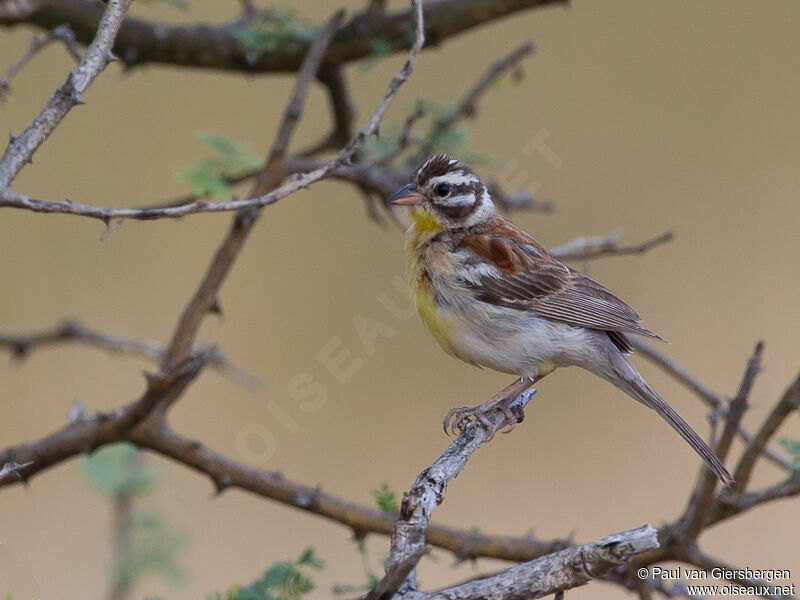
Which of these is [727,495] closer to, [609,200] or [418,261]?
[418,261]

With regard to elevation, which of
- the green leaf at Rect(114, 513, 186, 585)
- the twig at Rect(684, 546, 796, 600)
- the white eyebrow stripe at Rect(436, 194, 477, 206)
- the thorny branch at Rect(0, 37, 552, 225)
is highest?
the thorny branch at Rect(0, 37, 552, 225)

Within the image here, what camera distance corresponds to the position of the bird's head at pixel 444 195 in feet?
12.9

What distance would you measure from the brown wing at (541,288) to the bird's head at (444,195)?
0.40 feet

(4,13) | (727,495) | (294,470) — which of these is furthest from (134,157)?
(727,495)

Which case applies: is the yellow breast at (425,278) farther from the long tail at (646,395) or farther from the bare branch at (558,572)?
the bare branch at (558,572)

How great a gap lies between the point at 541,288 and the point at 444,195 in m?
0.55

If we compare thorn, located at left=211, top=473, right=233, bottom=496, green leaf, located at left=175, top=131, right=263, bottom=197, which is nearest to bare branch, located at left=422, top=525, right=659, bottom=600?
thorn, located at left=211, top=473, right=233, bottom=496

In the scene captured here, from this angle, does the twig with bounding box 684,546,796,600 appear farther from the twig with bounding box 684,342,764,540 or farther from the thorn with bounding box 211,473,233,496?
the thorn with bounding box 211,473,233,496

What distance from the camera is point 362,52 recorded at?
412 cm

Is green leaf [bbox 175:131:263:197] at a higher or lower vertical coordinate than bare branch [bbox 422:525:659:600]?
higher

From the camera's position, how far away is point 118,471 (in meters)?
3.61

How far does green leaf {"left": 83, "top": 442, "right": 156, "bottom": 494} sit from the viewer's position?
11.2 feet

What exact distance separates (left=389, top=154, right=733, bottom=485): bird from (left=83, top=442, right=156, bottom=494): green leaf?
1.10m

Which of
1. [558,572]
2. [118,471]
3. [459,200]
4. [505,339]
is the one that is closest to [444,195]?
[459,200]
